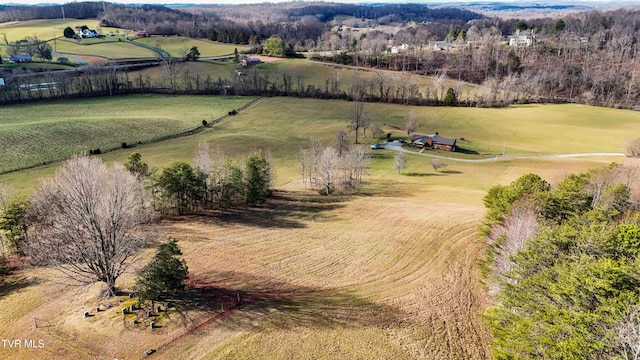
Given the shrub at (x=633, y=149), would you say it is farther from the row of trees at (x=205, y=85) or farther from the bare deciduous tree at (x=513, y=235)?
the bare deciduous tree at (x=513, y=235)

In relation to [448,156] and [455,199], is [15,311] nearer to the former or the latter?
[455,199]

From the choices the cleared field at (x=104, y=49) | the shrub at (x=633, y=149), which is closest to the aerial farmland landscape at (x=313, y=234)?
the shrub at (x=633, y=149)

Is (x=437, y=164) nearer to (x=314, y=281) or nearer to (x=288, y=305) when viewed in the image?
(x=314, y=281)

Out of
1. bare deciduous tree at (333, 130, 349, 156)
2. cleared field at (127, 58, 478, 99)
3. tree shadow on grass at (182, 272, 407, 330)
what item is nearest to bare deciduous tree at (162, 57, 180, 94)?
cleared field at (127, 58, 478, 99)

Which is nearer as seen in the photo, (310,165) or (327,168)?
(327,168)

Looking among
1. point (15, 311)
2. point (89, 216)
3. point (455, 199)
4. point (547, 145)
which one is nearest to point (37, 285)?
point (15, 311)

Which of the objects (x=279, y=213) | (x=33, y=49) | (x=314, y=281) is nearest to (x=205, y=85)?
(x=33, y=49)

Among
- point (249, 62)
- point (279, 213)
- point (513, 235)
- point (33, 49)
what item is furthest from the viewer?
point (249, 62)
